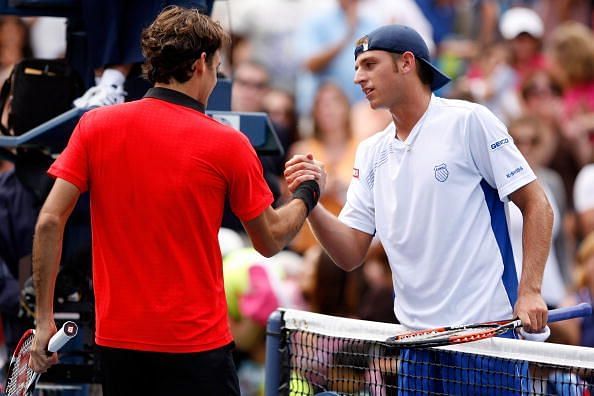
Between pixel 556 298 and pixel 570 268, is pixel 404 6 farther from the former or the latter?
pixel 556 298

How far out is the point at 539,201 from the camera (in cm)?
560

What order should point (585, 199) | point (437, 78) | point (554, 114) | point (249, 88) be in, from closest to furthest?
point (437, 78) < point (585, 199) < point (249, 88) < point (554, 114)

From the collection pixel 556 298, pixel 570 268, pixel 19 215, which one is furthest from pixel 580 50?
pixel 19 215

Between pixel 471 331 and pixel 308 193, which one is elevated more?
pixel 308 193

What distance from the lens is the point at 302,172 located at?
5711 mm

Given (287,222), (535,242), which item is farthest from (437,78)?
(287,222)

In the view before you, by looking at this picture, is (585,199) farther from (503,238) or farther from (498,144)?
(498,144)

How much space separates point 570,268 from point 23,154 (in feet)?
18.0

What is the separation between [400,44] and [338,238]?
901 millimetres

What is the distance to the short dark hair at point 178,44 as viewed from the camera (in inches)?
200

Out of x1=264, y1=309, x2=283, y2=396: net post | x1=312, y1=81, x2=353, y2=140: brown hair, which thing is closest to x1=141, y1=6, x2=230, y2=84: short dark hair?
x1=264, y1=309, x2=283, y2=396: net post

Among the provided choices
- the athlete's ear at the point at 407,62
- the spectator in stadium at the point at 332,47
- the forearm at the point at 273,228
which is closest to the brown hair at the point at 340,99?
the spectator in stadium at the point at 332,47

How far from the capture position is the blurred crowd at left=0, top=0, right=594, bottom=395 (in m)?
9.38

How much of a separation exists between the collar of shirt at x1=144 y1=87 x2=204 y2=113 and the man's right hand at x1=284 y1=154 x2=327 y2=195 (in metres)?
0.72
